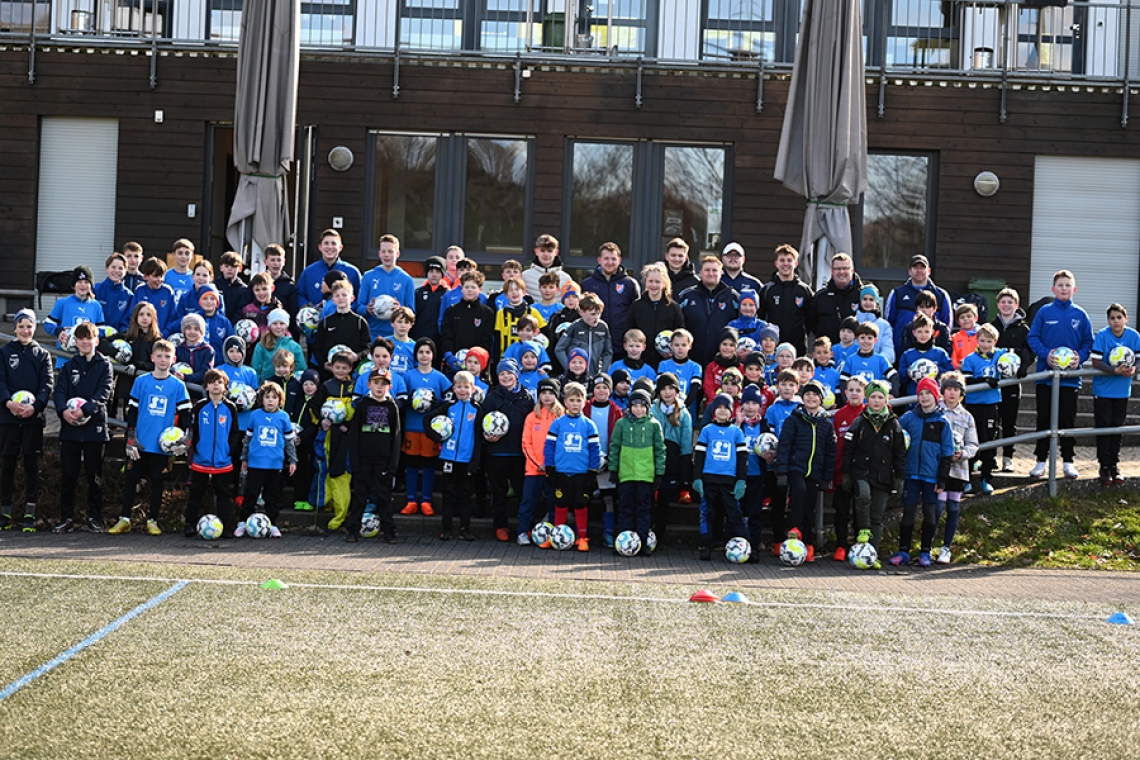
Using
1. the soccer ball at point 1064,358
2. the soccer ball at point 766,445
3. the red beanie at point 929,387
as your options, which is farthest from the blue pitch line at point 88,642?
the soccer ball at point 1064,358

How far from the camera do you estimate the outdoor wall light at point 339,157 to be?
1792 cm

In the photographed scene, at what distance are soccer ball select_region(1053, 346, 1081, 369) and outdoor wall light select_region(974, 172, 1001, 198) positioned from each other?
647cm

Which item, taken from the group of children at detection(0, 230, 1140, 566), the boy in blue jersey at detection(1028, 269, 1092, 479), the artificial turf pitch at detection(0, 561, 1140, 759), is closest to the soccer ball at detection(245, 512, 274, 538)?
the group of children at detection(0, 230, 1140, 566)

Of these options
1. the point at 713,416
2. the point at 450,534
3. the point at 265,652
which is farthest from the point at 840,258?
the point at 265,652

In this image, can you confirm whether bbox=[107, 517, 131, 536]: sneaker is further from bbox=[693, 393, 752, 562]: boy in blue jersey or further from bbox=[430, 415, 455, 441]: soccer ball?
bbox=[693, 393, 752, 562]: boy in blue jersey

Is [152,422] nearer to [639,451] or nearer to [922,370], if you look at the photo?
[639,451]

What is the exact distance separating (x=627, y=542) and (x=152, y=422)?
4.13 m

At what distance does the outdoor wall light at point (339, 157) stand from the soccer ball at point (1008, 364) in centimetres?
963

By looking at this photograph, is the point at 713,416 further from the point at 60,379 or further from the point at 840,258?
the point at 60,379

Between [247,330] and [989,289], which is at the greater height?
[989,289]

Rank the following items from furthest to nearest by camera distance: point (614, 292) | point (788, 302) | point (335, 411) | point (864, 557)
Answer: point (614, 292) < point (788, 302) < point (335, 411) < point (864, 557)

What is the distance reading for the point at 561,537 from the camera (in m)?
10.8

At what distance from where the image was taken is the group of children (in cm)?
1076

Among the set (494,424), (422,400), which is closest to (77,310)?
(422,400)
